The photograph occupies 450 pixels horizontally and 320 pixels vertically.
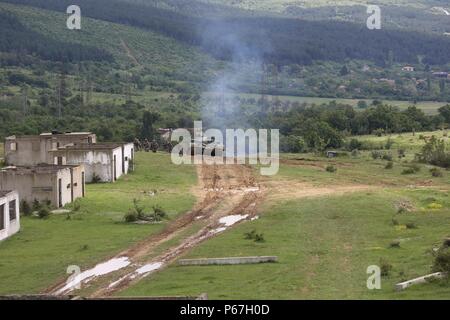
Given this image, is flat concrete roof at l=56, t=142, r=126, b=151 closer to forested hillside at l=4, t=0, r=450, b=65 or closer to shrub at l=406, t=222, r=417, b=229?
shrub at l=406, t=222, r=417, b=229

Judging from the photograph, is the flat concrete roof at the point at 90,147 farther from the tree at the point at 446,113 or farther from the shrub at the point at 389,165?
the tree at the point at 446,113

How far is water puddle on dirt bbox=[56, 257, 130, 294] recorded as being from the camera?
30056 millimetres

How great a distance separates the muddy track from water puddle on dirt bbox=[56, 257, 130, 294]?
4.4 inches

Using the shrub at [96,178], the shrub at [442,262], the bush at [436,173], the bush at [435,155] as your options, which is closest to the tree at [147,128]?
the bush at [435,155]

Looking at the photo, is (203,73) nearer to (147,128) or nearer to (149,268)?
(147,128)

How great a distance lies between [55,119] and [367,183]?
42126 millimetres

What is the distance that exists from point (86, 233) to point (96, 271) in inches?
274

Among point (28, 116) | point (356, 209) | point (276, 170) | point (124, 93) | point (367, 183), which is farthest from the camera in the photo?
point (124, 93)

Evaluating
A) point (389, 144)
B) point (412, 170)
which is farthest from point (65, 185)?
point (389, 144)

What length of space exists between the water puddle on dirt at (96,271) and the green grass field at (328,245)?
174 centimetres

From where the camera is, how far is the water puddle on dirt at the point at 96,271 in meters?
30.1

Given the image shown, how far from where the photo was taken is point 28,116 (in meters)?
95.3

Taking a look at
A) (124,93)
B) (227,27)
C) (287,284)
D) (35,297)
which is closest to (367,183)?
(287,284)
